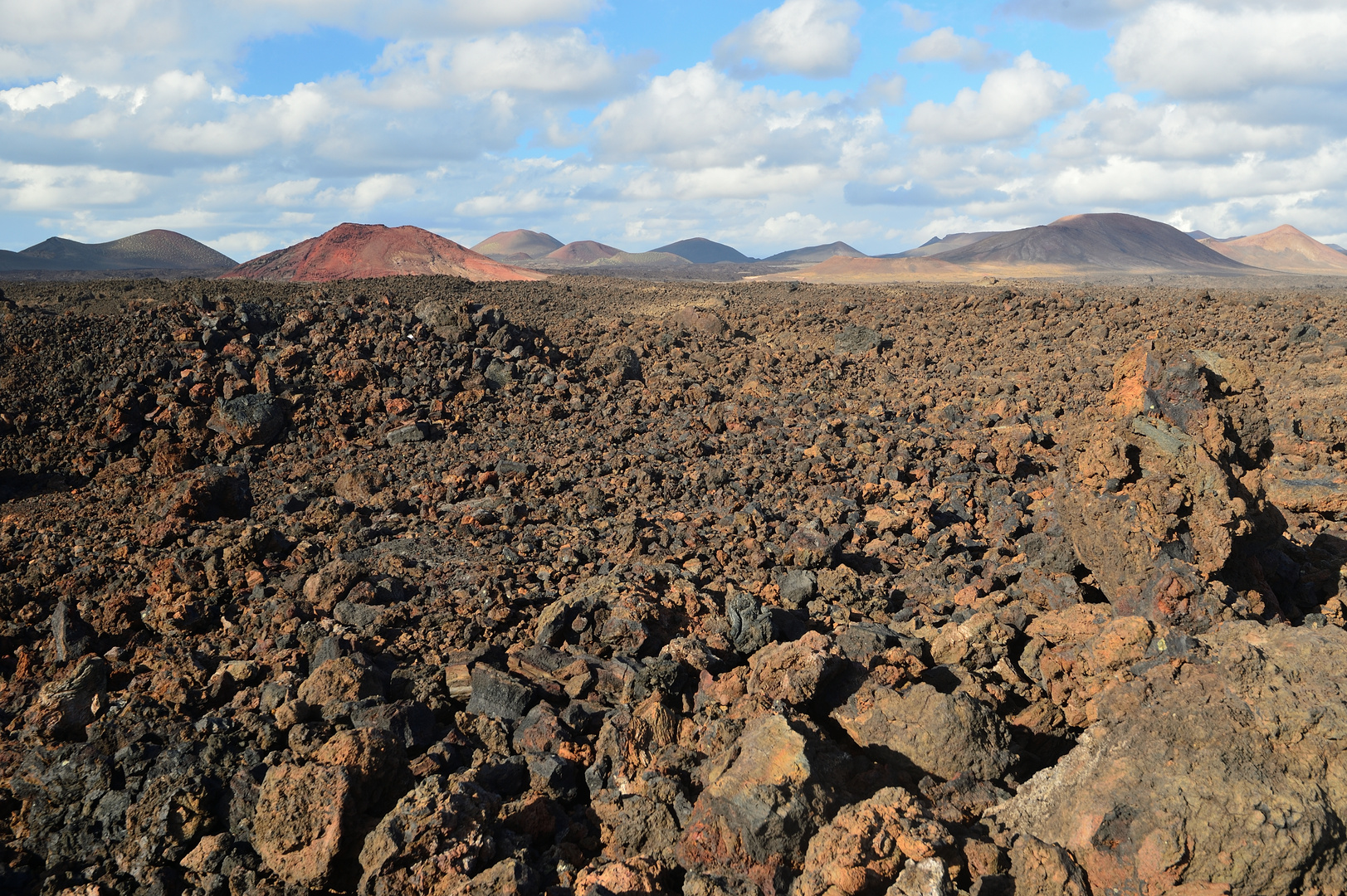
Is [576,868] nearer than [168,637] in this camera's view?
Yes

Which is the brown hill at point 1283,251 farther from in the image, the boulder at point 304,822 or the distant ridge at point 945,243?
the boulder at point 304,822

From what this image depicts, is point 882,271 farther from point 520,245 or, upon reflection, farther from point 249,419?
point 520,245

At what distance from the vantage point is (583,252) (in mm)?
94875

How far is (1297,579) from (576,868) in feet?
15.3

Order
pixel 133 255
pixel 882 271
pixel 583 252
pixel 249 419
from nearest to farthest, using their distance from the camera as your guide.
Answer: pixel 249 419 → pixel 882 271 → pixel 133 255 → pixel 583 252

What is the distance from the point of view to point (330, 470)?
782 centimetres

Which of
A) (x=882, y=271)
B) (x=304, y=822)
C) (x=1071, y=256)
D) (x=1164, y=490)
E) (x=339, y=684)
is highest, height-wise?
(x=1071, y=256)

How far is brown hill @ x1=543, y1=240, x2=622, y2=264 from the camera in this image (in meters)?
92.9

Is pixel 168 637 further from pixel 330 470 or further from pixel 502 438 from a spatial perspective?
pixel 502 438

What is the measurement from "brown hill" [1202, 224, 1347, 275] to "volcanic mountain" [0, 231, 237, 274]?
90.0 metres

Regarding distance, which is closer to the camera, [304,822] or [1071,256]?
[304,822]

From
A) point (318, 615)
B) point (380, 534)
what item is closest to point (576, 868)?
point (318, 615)

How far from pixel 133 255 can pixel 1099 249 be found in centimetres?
7645

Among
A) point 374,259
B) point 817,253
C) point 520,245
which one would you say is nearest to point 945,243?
point 817,253
